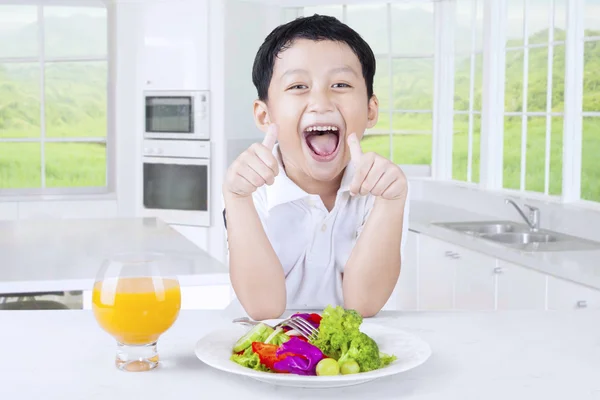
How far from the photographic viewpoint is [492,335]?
1.38 m

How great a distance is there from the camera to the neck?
5.79 ft

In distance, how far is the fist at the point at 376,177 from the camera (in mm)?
1413

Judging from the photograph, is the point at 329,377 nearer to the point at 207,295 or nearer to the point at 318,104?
the point at 318,104

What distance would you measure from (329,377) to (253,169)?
46cm

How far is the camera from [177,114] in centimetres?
550

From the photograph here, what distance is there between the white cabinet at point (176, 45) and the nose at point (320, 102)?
12.8 ft

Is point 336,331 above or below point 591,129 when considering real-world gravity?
below

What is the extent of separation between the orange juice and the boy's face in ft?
1.79

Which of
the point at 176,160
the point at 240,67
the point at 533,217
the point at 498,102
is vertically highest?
the point at 240,67

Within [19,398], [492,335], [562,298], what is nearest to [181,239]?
[562,298]

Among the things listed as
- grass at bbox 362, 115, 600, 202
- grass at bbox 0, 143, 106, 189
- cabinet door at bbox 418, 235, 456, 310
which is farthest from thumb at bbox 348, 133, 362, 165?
grass at bbox 0, 143, 106, 189

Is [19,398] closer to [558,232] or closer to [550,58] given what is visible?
[558,232]

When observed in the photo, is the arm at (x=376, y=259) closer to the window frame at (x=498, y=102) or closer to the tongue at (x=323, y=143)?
the tongue at (x=323, y=143)

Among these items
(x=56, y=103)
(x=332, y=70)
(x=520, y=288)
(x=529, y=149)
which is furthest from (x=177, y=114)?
(x=529, y=149)
